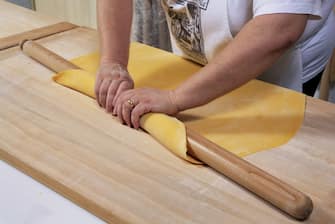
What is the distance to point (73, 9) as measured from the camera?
6.90 feet

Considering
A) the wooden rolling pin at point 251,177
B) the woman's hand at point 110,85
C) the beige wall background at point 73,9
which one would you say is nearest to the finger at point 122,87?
the woman's hand at point 110,85

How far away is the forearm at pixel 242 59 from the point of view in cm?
69

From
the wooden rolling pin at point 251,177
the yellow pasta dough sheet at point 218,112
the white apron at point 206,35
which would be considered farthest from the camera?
the white apron at point 206,35

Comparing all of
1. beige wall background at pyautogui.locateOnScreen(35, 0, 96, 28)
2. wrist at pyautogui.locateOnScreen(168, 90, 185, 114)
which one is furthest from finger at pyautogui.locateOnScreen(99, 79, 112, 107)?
beige wall background at pyautogui.locateOnScreen(35, 0, 96, 28)

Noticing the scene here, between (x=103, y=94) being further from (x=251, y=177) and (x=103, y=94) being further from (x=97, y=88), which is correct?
(x=251, y=177)

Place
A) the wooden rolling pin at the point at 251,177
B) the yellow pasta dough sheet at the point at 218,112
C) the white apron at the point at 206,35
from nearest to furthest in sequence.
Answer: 1. the wooden rolling pin at the point at 251,177
2. the yellow pasta dough sheet at the point at 218,112
3. the white apron at the point at 206,35

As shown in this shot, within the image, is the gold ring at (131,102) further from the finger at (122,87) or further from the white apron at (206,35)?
the white apron at (206,35)

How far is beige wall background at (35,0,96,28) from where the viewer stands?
204 cm

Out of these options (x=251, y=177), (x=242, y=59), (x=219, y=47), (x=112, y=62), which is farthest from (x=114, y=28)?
(x=251, y=177)

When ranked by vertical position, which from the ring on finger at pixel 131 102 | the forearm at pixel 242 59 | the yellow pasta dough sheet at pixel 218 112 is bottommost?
the yellow pasta dough sheet at pixel 218 112

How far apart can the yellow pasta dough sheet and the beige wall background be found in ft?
3.73

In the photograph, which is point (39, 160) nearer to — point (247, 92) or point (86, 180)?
point (86, 180)

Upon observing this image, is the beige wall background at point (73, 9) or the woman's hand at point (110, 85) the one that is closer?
the woman's hand at point (110, 85)

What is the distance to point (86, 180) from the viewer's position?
0.61 meters
